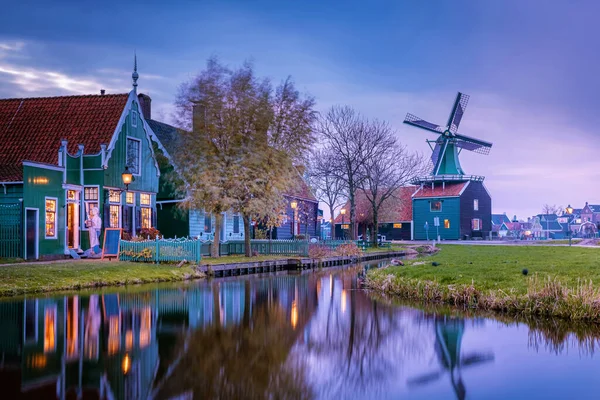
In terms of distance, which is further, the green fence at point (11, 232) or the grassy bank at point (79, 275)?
the green fence at point (11, 232)

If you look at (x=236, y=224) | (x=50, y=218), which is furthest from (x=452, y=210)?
(x=50, y=218)

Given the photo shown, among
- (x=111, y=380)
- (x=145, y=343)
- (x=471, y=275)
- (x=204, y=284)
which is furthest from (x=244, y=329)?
(x=204, y=284)

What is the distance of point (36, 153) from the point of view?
91.6 feet

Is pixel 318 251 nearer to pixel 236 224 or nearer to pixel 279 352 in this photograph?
pixel 236 224

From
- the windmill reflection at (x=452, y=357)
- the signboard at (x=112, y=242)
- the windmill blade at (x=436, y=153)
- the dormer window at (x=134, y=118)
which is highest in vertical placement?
the windmill blade at (x=436, y=153)

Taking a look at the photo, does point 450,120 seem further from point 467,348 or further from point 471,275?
point 467,348

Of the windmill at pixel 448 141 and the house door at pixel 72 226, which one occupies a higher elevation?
the windmill at pixel 448 141

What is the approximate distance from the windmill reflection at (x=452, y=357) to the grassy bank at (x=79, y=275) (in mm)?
11873

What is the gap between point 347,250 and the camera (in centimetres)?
4138

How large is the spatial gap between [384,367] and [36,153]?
907 inches

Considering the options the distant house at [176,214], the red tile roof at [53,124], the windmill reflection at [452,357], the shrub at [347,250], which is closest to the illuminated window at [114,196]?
the red tile roof at [53,124]

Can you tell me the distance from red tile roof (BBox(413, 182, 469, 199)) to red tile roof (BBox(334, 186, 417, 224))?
2.60 metres

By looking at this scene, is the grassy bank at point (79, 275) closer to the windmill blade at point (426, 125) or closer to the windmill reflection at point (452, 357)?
the windmill reflection at point (452, 357)

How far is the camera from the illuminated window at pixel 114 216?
29297 mm
